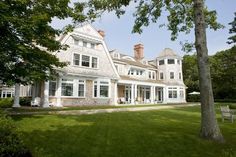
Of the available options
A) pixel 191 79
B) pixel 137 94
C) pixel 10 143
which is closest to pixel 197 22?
pixel 10 143

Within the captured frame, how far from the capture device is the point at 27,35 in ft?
38.8

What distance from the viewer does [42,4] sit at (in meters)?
12.8

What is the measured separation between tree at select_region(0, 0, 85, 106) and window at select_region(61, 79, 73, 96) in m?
9.89

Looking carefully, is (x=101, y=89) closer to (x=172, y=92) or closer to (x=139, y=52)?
(x=139, y=52)

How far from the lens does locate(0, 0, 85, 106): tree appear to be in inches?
441

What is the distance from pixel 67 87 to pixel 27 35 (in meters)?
12.6

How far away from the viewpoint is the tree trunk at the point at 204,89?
8.16m

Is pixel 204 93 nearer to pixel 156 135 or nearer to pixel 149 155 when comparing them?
pixel 156 135

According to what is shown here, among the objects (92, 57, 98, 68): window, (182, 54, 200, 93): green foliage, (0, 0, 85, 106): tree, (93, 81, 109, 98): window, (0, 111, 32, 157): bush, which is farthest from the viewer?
(182, 54, 200, 93): green foliage

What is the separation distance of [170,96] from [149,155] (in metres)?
37.2

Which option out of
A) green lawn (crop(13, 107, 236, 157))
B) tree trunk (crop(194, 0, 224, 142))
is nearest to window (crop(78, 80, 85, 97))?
green lawn (crop(13, 107, 236, 157))

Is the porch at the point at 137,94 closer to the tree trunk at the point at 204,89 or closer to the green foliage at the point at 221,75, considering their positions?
the green foliage at the point at 221,75

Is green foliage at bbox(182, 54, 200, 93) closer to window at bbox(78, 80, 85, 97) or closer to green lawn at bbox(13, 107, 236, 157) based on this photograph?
window at bbox(78, 80, 85, 97)

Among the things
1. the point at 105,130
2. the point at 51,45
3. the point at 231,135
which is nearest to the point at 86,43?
the point at 51,45
